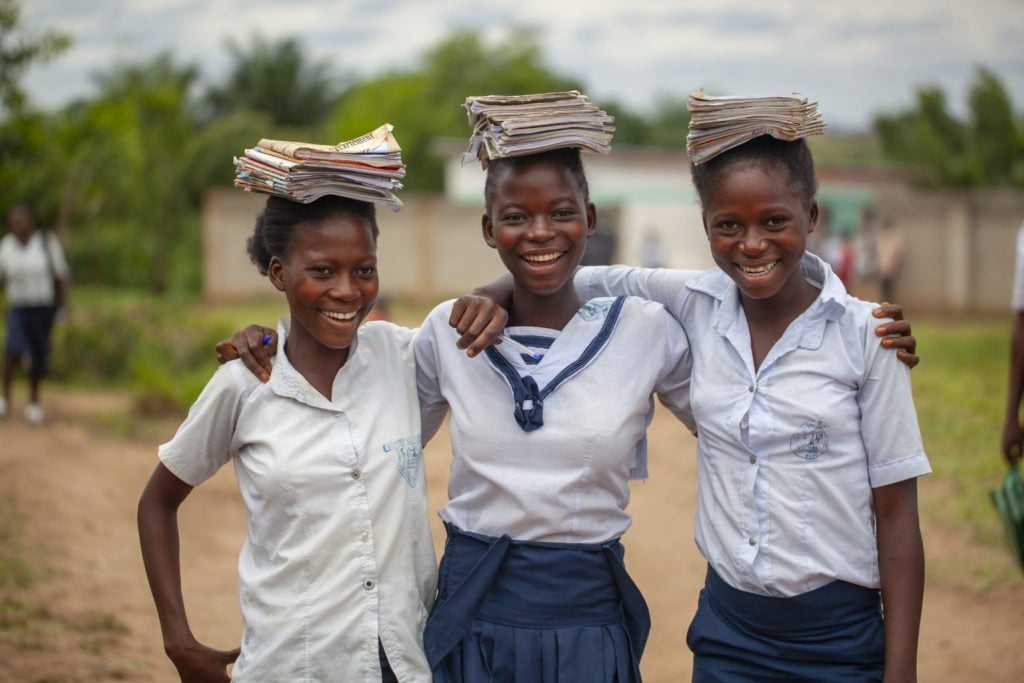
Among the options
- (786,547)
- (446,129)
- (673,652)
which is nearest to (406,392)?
(786,547)

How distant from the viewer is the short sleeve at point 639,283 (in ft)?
9.52

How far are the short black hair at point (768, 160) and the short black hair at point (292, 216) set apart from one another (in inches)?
30.1

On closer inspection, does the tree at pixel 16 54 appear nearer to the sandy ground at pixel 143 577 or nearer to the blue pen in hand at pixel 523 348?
the sandy ground at pixel 143 577

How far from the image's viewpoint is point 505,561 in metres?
2.61

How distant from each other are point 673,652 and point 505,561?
2700 mm

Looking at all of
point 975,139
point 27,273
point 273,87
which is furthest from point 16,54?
point 273,87

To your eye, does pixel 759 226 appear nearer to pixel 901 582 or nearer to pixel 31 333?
pixel 901 582

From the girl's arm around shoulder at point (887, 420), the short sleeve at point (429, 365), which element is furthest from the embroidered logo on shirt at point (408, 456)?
the girl's arm around shoulder at point (887, 420)

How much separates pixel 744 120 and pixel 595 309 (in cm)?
55

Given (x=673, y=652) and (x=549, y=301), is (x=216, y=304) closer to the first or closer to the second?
A: (x=673, y=652)

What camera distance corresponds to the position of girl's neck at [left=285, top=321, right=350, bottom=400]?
2684mm

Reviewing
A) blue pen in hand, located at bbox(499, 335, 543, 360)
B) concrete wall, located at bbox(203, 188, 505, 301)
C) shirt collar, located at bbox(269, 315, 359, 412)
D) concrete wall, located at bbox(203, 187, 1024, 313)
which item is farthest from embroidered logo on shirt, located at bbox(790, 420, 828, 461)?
concrete wall, located at bbox(203, 188, 505, 301)

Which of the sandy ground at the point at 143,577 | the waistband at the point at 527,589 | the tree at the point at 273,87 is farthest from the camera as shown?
the tree at the point at 273,87

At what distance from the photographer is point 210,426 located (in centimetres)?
262
